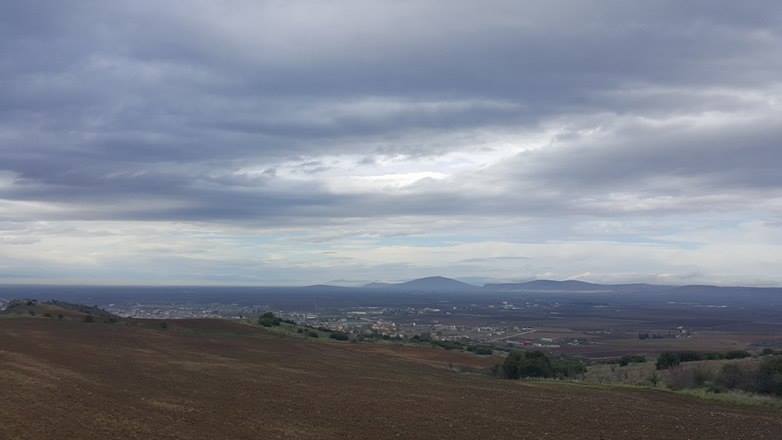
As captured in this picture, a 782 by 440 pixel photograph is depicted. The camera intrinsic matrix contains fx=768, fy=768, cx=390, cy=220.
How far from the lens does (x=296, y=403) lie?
28.1m

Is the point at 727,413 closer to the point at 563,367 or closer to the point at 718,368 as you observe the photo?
the point at 718,368

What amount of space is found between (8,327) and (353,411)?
134 ft

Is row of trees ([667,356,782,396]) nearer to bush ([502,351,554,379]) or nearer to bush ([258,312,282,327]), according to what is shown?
bush ([502,351,554,379])

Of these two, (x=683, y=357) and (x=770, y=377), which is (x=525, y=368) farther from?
(x=770, y=377)

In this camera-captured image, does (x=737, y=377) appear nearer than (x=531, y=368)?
Yes

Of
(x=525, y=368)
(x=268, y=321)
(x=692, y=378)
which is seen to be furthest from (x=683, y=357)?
(x=268, y=321)

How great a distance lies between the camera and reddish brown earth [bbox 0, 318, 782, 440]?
877 inches

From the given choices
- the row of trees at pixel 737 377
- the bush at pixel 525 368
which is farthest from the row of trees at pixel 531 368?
the row of trees at pixel 737 377

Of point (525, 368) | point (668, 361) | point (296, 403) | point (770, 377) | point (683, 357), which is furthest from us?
point (683, 357)

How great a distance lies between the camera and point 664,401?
3203 cm

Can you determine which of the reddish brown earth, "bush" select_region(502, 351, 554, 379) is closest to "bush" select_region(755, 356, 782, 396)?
the reddish brown earth

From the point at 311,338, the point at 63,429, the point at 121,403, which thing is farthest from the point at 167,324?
the point at 63,429

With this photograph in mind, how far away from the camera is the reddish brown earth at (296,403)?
22266 millimetres

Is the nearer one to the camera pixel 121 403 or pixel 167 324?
pixel 121 403
